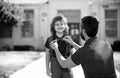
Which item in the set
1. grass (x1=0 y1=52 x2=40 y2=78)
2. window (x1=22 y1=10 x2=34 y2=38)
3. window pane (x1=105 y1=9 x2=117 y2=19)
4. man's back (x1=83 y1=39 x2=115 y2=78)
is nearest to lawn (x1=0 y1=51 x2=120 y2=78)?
grass (x1=0 y1=52 x2=40 y2=78)

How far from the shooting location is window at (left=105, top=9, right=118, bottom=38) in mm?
22047

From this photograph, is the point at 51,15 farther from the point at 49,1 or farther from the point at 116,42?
the point at 116,42

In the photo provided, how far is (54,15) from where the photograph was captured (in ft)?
73.1

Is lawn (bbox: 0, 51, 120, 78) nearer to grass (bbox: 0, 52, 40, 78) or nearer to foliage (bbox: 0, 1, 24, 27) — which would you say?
grass (bbox: 0, 52, 40, 78)

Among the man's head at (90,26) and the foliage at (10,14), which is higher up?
the man's head at (90,26)

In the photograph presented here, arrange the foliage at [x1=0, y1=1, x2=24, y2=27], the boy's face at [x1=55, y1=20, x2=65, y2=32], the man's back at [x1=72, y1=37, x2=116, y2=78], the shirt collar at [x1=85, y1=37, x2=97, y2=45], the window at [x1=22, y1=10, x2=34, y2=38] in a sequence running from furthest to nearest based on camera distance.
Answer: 1. the window at [x1=22, y1=10, x2=34, y2=38]
2. the foliage at [x1=0, y1=1, x2=24, y2=27]
3. the boy's face at [x1=55, y1=20, x2=65, y2=32]
4. the shirt collar at [x1=85, y1=37, x2=97, y2=45]
5. the man's back at [x1=72, y1=37, x2=116, y2=78]

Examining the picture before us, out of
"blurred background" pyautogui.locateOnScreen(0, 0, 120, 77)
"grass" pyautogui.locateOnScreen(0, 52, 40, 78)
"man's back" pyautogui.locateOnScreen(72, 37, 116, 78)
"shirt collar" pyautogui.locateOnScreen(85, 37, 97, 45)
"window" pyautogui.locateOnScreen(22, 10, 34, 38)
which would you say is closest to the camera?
"man's back" pyautogui.locateOnScreen(72, 37, 116, 78)

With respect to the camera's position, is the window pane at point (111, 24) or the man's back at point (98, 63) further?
the window pane at point (111, 24)

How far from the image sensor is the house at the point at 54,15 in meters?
22.0

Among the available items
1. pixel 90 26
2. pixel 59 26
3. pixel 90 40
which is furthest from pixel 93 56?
pixel 59 26

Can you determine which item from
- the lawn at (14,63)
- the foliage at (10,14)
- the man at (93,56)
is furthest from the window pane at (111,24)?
the man at (93,56)

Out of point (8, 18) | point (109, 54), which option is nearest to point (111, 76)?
point (109, 54)

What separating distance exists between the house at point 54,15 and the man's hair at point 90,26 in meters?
19.4

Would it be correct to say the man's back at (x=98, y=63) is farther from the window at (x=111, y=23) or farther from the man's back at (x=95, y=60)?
the window at (x=111, y=23)
